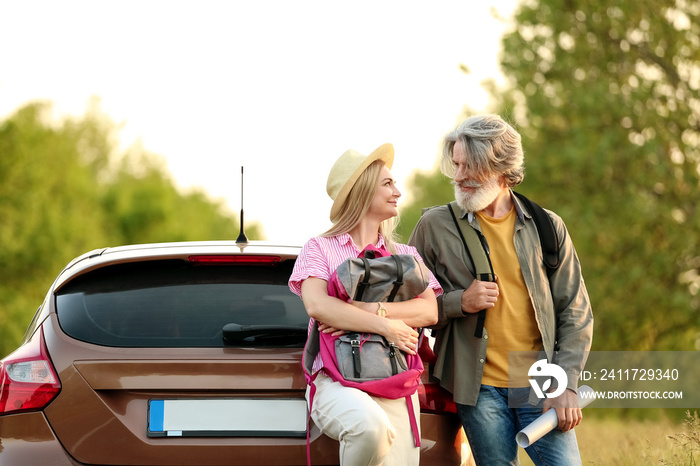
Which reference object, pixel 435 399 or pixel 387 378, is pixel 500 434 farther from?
pixel 387 378

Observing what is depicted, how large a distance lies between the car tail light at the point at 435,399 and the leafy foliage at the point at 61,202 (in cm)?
3047

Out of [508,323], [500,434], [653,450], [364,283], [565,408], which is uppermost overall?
[364,283]

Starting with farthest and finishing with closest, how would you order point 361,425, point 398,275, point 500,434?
point 500,434 < point 398,275 < point 361,425

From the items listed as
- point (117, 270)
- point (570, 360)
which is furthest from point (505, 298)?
point (117, 270)

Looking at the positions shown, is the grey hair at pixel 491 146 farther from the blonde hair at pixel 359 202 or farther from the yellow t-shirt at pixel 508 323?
the blonde hair at pixel 359 202

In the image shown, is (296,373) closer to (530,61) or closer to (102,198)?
(530,61)

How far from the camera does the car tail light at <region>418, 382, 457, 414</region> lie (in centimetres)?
384

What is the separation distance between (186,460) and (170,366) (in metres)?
0.37

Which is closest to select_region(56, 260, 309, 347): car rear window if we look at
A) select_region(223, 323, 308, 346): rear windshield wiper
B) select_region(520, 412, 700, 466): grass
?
select_region(223, 323, 308, 346): rear windshield wiper

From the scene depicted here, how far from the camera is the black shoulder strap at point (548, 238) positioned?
415 cm

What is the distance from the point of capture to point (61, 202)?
4175 cm

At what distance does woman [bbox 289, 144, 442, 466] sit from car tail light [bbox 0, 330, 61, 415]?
3.41ft

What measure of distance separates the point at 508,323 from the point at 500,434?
1.62 ft

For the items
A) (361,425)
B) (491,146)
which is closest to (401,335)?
(361,425)
